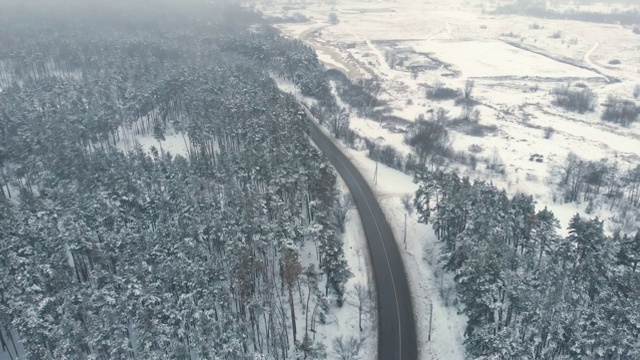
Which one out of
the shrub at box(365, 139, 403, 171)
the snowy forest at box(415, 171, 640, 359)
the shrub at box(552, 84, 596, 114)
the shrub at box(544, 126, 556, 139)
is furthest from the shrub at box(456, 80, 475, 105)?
the snowy forest at box(415, 171, 640, 359)

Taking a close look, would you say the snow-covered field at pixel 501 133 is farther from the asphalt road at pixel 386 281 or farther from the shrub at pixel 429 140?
the shrub at pixel 429 140

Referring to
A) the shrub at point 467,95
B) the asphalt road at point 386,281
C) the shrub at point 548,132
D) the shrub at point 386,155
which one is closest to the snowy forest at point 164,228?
the asphalt road at point 386,281

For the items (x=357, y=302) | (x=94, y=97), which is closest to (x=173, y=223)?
(x=357, y=302)

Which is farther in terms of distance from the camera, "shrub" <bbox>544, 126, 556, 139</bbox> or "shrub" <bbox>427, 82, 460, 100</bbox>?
"shrub" <bbox>427, 82, 460, 100</bbox>

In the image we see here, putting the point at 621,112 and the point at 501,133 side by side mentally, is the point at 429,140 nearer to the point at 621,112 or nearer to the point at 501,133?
the point at 501,133

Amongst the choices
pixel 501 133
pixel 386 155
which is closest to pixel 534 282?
pixel 386 155

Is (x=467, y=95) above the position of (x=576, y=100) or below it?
above

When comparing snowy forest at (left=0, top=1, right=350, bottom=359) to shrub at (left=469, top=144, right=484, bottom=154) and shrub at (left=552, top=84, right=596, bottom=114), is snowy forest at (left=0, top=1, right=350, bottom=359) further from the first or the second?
shrub at (left=552, top=84, right=596, bottom=114)
